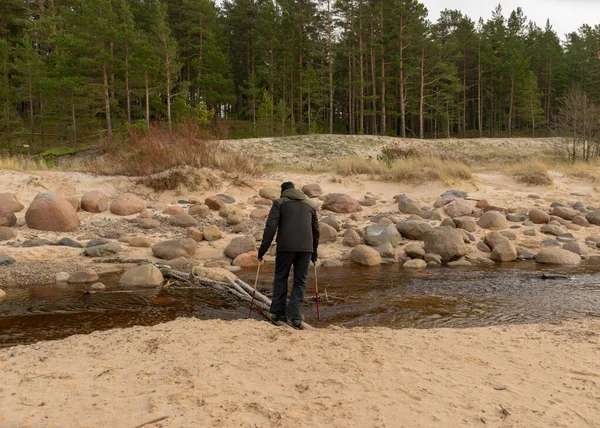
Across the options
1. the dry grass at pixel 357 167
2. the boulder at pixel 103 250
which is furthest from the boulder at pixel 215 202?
the dry grass at pixel 357 167

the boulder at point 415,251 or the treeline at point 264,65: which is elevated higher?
the treeline at point 264,65

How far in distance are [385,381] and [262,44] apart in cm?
3859

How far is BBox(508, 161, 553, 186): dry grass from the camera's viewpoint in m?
14.5

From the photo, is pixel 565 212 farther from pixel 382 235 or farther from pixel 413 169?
pixel 382 235

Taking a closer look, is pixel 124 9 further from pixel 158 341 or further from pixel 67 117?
pixel 158 341

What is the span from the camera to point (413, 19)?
32906mm

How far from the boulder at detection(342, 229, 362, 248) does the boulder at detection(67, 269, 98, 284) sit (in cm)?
483

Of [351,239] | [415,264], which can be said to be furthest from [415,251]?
[351,239]

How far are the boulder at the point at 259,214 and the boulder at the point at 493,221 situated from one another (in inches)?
205

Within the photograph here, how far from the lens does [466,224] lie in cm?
1032

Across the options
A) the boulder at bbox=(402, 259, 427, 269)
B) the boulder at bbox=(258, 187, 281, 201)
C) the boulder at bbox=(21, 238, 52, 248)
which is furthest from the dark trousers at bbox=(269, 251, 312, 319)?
the boulder at bbox=(258, 187, 281, 201)

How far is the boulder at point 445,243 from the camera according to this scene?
8562 millimetres

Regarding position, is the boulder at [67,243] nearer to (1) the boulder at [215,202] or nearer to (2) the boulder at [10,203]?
(2) the boulder at [10,203]

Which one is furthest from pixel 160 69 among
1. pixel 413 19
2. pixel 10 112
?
pixel 413 19
